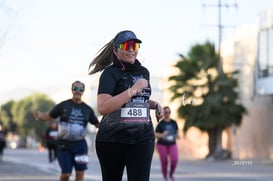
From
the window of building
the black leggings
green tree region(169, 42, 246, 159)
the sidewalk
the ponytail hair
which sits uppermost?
the window of building

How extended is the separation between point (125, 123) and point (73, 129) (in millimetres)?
4542

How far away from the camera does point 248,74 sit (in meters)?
40.3

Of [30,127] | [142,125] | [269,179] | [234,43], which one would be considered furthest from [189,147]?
[30,127]

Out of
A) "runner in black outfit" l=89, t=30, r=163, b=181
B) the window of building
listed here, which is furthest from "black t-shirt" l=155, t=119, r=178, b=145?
the window of building

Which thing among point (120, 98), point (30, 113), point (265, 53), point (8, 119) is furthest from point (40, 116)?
point (8, 119)

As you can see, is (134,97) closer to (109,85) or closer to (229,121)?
(109,85)

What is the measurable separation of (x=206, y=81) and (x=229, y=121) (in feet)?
7.68

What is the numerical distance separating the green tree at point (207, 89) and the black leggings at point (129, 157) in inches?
1189

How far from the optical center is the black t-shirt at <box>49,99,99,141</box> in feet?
33.0

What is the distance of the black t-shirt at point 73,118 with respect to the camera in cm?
1005

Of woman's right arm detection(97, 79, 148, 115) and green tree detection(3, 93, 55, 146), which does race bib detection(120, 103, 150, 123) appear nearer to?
woman's right arm detection(97, 79, 148, 115)

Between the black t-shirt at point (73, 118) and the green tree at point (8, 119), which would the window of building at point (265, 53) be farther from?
the green tree at point (8, 119)

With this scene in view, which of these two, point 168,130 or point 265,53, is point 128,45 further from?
point 265,53

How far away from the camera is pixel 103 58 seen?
5.95m
